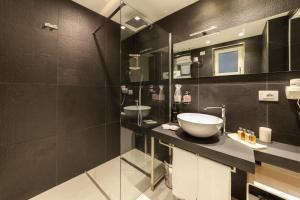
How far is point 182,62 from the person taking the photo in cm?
186

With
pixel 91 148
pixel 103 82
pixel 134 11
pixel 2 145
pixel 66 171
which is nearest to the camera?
pixel 2 145

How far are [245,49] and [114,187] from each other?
2267mm

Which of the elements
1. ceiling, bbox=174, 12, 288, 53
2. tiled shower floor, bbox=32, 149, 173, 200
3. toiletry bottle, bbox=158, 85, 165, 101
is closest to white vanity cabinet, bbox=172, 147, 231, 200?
tiled shower floor, bbox=32, 149, 173, 200

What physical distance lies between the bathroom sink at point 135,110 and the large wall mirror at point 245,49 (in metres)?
0.70

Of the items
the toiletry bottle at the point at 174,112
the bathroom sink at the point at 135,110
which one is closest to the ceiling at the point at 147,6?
the bathroom sink at the point at 135,110

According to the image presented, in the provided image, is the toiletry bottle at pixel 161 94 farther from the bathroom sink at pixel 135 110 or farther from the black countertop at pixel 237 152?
the black countertop at pixel 237 152

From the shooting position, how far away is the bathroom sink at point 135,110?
1.76 metres

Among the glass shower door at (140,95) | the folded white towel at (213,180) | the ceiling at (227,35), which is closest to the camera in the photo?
the folded white towel at (213,180)

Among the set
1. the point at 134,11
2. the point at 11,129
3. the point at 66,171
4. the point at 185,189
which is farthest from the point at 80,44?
the point at 185,189

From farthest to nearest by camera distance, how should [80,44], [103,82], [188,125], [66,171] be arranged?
1. [103,82]
2. [80,44]
3. [66,171]
4. [188,125]

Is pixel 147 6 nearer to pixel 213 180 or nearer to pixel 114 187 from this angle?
pixel 213 180

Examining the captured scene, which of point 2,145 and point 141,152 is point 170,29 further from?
point 2,145

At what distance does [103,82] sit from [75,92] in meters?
0.49

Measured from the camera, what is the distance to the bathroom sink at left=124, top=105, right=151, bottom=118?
1758mm
